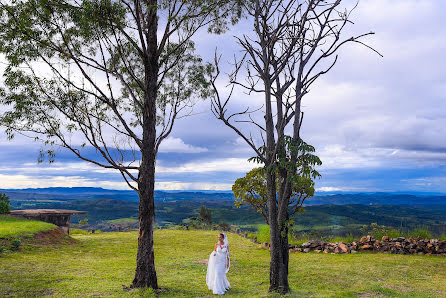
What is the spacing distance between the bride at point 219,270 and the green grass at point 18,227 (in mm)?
13454

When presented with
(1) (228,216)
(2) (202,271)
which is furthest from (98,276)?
(1) (228,216)

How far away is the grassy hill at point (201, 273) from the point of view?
10773 millimetres

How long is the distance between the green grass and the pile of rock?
52.8 feet

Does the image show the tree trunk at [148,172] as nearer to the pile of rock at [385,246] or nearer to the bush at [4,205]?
the pile of rock at [385,246]

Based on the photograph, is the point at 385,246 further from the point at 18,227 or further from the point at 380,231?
the point at 18,227

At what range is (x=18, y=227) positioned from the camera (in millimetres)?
20453

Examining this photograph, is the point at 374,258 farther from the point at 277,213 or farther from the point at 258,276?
the point at 277,213

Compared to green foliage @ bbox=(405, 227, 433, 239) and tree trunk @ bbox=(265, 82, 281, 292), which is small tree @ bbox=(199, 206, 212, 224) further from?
tree trunk @ bbox=(265, 82, 281, 292)

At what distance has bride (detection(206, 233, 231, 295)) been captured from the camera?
35.0 feet

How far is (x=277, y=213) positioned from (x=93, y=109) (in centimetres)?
865

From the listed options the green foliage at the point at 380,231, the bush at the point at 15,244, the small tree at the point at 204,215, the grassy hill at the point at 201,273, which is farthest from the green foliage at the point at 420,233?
the bush at the point at 15,244

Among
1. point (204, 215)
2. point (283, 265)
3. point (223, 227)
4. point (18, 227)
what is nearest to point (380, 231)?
point (283, 265)

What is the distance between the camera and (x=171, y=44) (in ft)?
54.7

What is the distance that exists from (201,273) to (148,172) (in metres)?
5.23
